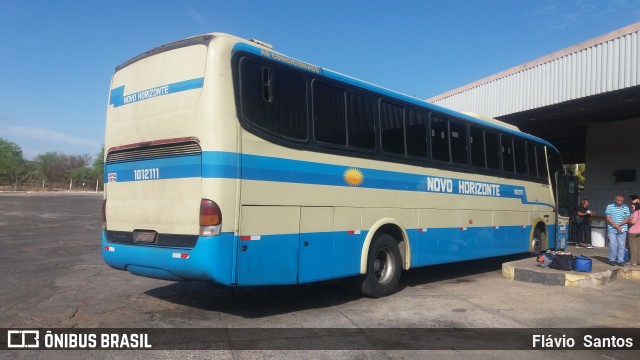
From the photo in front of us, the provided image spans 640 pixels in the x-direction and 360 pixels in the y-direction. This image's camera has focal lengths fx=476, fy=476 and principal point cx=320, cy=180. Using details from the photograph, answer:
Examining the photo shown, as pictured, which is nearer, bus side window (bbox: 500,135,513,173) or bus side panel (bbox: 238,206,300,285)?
bus side panel (bbox: 238,206,300,285)

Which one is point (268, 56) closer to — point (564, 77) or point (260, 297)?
point (260, 297)

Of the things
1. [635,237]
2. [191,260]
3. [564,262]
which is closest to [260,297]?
[191,260]

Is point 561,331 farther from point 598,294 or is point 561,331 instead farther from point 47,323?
point 47,323

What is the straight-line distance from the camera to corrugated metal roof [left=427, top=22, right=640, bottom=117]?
495 inches

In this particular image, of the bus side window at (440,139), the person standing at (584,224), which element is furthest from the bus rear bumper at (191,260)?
the person standing at (584,224)

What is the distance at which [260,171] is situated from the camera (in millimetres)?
5883

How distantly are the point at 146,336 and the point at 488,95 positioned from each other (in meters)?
16.1

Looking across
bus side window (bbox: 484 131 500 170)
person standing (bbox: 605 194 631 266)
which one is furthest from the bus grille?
person standing (bbox: 605 194 631 266)

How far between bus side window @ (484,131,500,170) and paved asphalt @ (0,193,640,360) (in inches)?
101

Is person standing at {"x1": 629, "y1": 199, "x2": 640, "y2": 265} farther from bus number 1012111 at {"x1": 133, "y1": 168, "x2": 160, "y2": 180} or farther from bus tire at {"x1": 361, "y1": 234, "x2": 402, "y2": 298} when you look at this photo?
bus number 1012111 at {"x1": 133, "y1": 168, "x2": 160, "y2": 180}

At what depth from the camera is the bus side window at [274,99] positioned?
19.3ft

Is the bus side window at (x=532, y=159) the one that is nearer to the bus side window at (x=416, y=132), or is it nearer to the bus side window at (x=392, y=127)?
the bus side window at (x=416, y=132)

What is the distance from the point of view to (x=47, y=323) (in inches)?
232

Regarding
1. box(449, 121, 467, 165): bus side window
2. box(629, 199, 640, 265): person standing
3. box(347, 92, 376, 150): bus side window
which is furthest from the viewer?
box(629, 199, 640, 265): person standing
